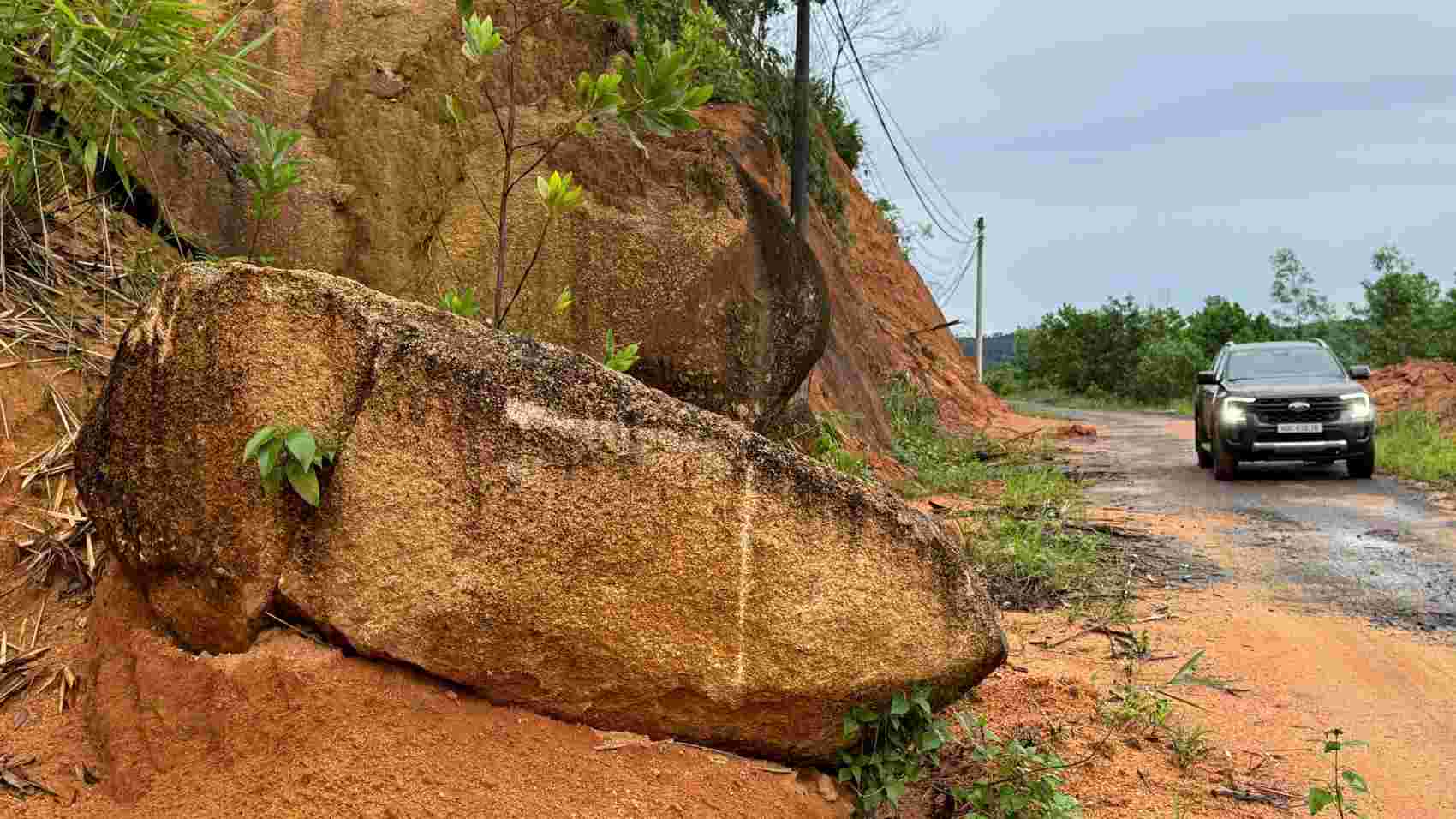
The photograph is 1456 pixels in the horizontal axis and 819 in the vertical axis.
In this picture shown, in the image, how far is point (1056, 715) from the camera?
439cm

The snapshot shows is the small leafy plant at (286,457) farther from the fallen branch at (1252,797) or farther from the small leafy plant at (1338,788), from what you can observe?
the fallen branch at (1252,797)

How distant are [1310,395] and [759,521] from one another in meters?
10.5

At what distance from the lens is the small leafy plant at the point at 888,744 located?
3363 mm

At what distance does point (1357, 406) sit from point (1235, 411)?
1.19m

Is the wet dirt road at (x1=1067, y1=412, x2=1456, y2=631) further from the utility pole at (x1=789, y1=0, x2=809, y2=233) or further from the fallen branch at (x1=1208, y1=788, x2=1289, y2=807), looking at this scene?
the utility pole at (x1=789, y1=0, x2=809, y2=233)

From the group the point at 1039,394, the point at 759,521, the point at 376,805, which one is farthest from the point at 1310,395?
the point at 1039,394

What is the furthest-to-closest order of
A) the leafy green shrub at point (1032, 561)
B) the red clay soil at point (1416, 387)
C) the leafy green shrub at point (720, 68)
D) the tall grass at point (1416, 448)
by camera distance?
the red clay soil at point (1416, 387), the tall grass at point (1416, 448), the leafy green shrub at point (720, 68), the leafy green shrub at point (1032, 561)

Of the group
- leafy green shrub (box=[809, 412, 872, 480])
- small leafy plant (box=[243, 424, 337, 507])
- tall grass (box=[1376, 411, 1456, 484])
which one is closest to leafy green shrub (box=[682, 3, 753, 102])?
leafy green shrub (box=[809, 412, 872, 480])

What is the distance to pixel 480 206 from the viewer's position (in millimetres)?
5359

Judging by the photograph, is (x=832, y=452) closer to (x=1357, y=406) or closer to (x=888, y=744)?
(x=888, y=744)

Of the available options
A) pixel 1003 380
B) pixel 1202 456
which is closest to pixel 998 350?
pixel 1003 380

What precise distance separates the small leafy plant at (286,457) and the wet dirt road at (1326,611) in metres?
3.30

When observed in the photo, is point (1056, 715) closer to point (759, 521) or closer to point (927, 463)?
point (759, 521)

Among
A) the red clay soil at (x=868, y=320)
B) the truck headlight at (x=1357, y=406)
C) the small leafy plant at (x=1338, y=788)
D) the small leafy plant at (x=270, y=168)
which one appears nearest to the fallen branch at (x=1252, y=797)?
the small leafy plant at (x=1338, y=788)
